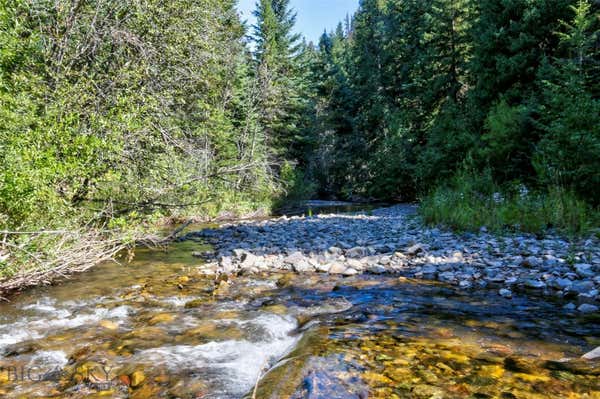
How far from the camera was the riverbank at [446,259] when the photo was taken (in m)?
4.74

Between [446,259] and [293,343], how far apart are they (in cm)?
352

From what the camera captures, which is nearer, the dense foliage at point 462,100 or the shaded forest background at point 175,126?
the shaded forest background at point 175,126

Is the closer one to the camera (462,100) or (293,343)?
(293,343)

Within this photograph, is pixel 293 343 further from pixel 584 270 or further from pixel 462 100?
pixel 462 100

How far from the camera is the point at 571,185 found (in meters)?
7.22

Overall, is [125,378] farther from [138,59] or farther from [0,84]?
[138,59]

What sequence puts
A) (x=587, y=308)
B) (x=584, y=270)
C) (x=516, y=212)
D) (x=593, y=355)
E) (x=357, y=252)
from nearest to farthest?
(x=593, y=355) < (x=587, y=308) < (x=584, y=270) < (x=357, y=252) < (x=516, y=212)

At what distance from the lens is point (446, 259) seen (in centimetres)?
604

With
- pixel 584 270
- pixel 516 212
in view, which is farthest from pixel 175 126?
pixel 516 212

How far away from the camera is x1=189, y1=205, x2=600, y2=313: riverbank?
187 inches

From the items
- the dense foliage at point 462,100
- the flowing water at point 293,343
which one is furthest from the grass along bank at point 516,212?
the flowing water at point 293,343

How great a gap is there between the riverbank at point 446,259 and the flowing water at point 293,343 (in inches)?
21.2

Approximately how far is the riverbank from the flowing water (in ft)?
1.77

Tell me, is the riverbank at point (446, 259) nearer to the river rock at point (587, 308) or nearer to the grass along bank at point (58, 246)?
the river rock at point (587, 308)
